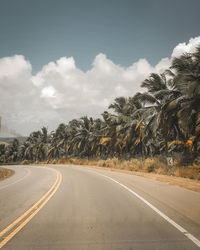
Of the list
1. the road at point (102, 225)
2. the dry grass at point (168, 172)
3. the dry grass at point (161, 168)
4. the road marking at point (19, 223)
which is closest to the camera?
the road at point (102, 225)

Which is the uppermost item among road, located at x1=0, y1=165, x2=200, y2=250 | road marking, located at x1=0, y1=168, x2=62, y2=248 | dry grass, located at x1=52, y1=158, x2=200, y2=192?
dry grass, located at x1=52, y1=158, x2=200, y2=192

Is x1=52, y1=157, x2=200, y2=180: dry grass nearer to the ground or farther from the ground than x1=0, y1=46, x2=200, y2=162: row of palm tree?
nearer to the ground

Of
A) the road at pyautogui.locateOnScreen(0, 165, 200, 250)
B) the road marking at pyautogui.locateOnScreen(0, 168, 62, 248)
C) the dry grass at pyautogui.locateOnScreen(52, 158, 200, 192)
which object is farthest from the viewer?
the dry grass at pyautogui.locateOnScreen(52, 158, 200, 192)

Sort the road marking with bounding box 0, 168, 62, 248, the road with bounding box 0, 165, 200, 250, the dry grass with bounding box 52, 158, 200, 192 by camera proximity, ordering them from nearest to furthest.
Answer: the road with bounding box 0, 165, 200, 250 < the road marking with bounding box 0, 168, 62, 248 < the dry grass with bounding box 52, 158, 200, 192

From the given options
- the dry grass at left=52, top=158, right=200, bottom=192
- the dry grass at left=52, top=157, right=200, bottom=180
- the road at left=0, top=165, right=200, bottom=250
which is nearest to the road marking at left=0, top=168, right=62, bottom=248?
the road at left=0, top=165, right=200, bottom=250

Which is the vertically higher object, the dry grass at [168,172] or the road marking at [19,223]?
the dry grass at [168,172]

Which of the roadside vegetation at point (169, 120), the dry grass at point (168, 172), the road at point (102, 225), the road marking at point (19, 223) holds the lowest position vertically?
the road marking at point (19, 223)

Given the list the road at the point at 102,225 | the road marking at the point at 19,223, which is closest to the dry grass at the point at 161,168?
the road at the point at 102,225

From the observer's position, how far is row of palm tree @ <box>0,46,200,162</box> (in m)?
13.7

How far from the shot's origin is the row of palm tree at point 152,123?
13688 millimetres

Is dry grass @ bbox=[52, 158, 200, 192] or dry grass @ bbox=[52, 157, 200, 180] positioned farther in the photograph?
dry grass @ bbox=[52, 157, 200, 180]

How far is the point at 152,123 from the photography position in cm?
1825

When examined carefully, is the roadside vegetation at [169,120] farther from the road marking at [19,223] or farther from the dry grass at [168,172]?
the road marking at [19,223]

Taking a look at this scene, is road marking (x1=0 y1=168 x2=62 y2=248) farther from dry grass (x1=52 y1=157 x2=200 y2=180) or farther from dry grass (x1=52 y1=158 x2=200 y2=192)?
dry grass (x1=52 y1=157 x2=200 y2=180)
